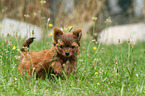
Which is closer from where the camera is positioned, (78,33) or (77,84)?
(77,84)

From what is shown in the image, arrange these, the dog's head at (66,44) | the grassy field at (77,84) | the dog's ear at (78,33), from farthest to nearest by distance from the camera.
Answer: the dog's ear at (78,33), the dog's head at (66,44), the grassy field at (77,84)

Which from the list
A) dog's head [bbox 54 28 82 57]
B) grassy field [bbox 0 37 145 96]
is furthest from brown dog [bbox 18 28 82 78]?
grassy field [bbox 0 37 145 96]

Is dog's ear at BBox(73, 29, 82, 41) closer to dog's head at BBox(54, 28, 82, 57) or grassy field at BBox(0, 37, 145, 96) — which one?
dog's head at BBox(54, 28, 82, 57)

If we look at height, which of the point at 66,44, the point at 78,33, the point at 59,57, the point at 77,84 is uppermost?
the point at 78,33

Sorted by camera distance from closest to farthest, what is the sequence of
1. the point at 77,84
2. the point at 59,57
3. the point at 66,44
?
the point at 77,84 → the point at 66,44 → the point at 59,57

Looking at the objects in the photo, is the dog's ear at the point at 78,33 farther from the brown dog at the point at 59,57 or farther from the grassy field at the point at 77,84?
the grassy field at the point at 77,84

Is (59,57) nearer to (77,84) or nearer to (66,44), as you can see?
(66,44)

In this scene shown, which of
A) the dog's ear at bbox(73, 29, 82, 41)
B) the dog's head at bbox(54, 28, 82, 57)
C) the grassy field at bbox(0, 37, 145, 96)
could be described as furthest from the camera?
the dog's ear at bbox(73, 29, 82, 41)

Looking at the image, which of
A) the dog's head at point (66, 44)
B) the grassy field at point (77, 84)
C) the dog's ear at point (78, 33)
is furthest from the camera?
the dog's ear at point (78, 33)

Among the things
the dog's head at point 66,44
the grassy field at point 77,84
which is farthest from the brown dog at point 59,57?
the grassy field at point 77,84

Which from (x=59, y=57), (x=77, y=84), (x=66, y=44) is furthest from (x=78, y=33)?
(x=77, y=84)

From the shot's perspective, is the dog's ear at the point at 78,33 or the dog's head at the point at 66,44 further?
the dog's ear at the point at 78,33

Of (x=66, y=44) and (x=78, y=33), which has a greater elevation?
(x=78, y=33)

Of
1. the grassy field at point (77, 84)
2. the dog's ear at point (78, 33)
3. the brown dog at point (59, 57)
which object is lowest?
the grassy field at point (77, 84)
